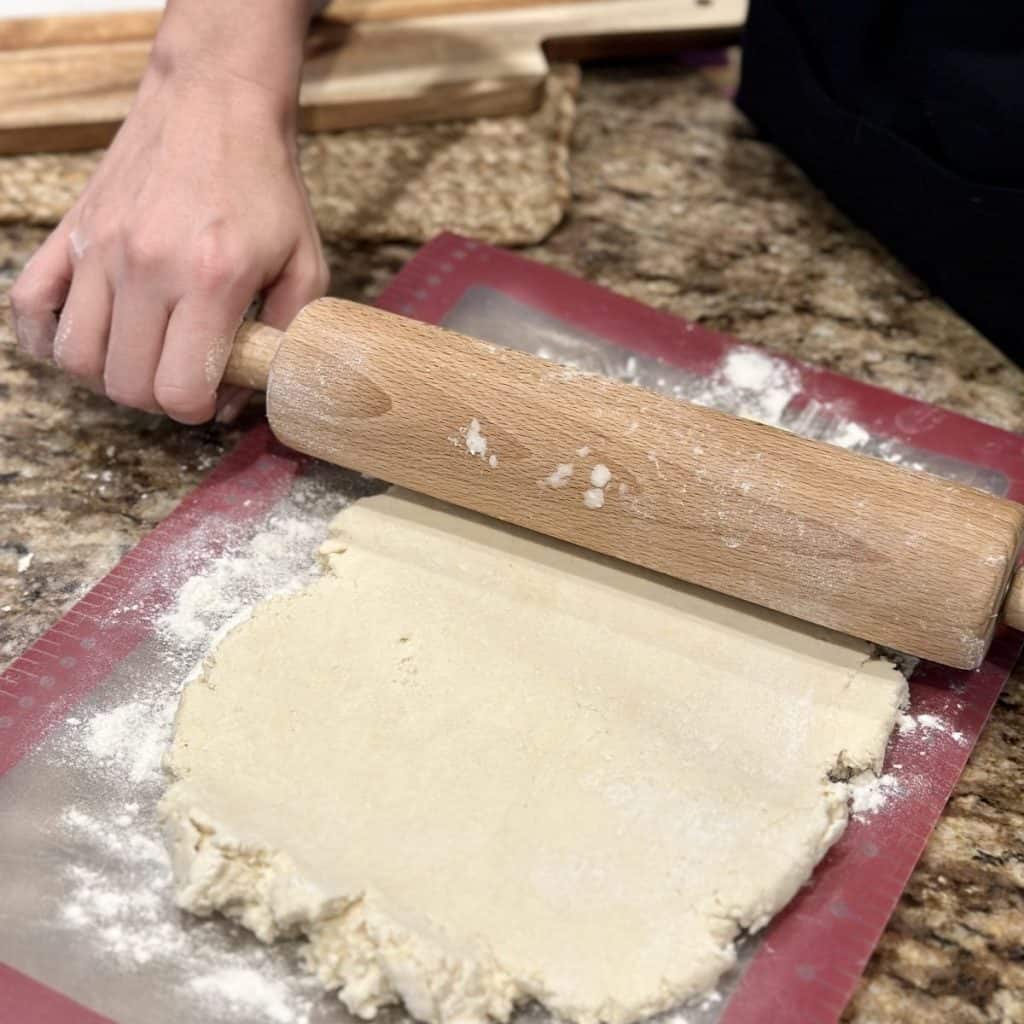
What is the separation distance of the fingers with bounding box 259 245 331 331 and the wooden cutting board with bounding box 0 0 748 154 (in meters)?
0.73

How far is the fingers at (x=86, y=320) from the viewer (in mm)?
1521

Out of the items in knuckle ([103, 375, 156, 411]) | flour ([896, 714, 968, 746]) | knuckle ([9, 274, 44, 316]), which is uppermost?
knuckle ([9, 274, 44, 316])

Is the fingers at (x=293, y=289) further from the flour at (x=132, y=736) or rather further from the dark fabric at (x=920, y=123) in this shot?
the dark fabric at (x=920, y=123)

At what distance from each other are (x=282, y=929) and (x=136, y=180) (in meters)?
0.98

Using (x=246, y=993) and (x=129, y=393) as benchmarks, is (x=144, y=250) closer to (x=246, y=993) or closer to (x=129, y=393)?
(x=129, y=393)

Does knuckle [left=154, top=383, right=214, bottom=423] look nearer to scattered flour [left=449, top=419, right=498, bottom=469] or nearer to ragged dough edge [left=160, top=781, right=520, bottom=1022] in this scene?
scattered flour [left=449, top=419, right=498, bottom=469]

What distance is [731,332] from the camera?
193cm

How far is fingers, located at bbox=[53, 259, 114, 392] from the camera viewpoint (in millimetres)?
1521

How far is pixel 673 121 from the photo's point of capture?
241 cm

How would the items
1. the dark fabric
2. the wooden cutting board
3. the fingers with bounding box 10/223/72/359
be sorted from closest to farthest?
1. the fingers with bounding box 10/223/72/359
2. the dark fabric
3. the wooden cutting board

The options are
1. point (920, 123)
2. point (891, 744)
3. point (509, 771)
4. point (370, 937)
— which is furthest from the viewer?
point (920, 123)

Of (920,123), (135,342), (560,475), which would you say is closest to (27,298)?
(135,342)

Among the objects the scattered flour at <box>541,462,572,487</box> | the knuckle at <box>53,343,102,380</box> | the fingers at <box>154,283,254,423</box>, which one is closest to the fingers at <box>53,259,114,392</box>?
the knuckle at <box>53,343,102,380</box>

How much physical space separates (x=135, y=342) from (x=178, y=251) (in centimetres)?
13
